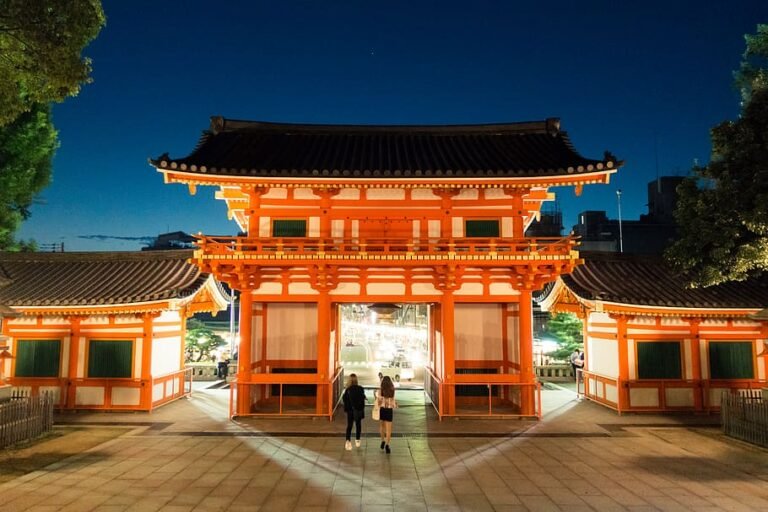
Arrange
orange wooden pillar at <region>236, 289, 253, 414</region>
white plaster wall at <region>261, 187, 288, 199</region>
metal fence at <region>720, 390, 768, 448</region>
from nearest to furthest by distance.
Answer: metal fence at <region>720, 390, 768, 448</region> < orange wooden pillar at <region>236, 289, 253, 414</region> < white plaster wall at <region>261, 187, 288, 199</region>

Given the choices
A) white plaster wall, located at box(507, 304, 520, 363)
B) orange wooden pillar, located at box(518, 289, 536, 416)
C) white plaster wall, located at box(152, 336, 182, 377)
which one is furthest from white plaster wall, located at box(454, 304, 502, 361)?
white plaster wall, located at box(152, 336, 182, 377)

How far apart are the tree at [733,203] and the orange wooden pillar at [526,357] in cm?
514

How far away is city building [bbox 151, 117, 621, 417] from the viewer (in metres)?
15.0

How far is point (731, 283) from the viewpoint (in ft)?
58.2

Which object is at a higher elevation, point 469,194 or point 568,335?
point 469,194

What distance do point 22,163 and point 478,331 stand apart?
25160 mm

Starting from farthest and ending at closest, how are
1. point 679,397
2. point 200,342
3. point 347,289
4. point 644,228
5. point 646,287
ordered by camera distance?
point 644,228 < point 200,342 < point 646,287 < point 679,397 < point 347,289

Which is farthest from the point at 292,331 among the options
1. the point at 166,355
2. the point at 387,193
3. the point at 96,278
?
the point at 96,278

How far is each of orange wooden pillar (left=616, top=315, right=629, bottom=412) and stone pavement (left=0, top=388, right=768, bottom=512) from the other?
1.00 metres

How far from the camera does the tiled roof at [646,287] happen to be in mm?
16266

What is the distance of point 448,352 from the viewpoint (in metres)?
15.7

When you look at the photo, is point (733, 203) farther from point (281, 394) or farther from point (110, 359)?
point (110, 359)

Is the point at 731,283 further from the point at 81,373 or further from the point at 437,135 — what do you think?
the point at 81,373

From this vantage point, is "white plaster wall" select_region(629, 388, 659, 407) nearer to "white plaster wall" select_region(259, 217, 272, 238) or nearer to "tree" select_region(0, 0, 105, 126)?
"white plaster wall" select_region(259, 217, 272, 238)
